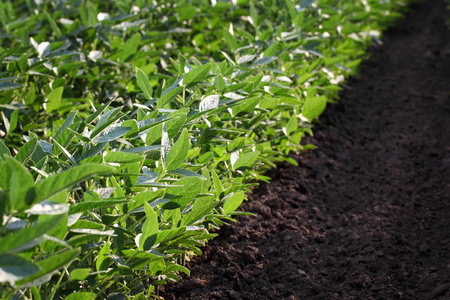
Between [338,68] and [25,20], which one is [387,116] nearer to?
[338,68]

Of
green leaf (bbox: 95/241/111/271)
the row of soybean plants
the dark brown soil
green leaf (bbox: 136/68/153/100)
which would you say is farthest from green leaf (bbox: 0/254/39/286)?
green leaf (bbox: 136/68/153/100)

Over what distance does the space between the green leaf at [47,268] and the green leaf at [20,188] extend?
0.47 feet

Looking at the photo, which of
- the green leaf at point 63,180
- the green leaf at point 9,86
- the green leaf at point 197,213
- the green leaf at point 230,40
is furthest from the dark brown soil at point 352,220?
the green leaf at point 9,86

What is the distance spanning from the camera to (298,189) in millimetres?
2797

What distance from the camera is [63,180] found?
115 cm

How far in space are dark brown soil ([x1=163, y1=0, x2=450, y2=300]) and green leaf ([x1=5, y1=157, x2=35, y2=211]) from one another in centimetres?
95

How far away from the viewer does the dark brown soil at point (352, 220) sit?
6.73 feet

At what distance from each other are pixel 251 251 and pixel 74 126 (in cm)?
99

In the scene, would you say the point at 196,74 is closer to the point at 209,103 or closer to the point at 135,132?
the point at 209,103

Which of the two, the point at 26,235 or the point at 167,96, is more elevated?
the point at 26,235

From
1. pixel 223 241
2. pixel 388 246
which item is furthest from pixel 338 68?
pixel 223 241

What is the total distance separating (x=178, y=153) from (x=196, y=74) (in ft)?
1.83

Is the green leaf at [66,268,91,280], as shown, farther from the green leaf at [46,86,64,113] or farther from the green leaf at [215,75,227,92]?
the green leaf at [46,86,64,113]

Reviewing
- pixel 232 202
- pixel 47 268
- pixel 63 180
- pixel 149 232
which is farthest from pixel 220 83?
pixel 47 268
